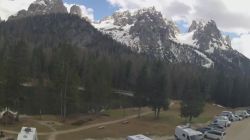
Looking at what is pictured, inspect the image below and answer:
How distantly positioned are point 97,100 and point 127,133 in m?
26.6

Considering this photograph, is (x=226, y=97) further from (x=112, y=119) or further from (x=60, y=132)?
(x=60, y=132)

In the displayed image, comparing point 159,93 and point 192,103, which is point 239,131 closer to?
point 192,103

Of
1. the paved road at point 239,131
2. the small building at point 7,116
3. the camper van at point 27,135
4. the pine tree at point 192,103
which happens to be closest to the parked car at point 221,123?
the paved road at point 239,131

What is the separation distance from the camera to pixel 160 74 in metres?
109

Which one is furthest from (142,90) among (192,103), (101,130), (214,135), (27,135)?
(27,135)

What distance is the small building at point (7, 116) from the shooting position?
263ft

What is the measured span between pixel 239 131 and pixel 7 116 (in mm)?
47982

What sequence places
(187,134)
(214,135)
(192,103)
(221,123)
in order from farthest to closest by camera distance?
(192,103) < (221,123) < (214,135) < (187,134)

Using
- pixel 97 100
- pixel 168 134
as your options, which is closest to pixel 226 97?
pixel 97 100

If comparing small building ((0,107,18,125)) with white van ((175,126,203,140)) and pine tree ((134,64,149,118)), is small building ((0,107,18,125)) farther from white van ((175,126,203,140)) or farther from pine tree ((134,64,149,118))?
pine tree ((134,64,149,118))

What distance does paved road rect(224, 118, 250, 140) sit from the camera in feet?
278

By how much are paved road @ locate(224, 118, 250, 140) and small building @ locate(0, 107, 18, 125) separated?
40.0m

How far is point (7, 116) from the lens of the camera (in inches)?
3179

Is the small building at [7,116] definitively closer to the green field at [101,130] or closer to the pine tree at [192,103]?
the green field at [101,130]
